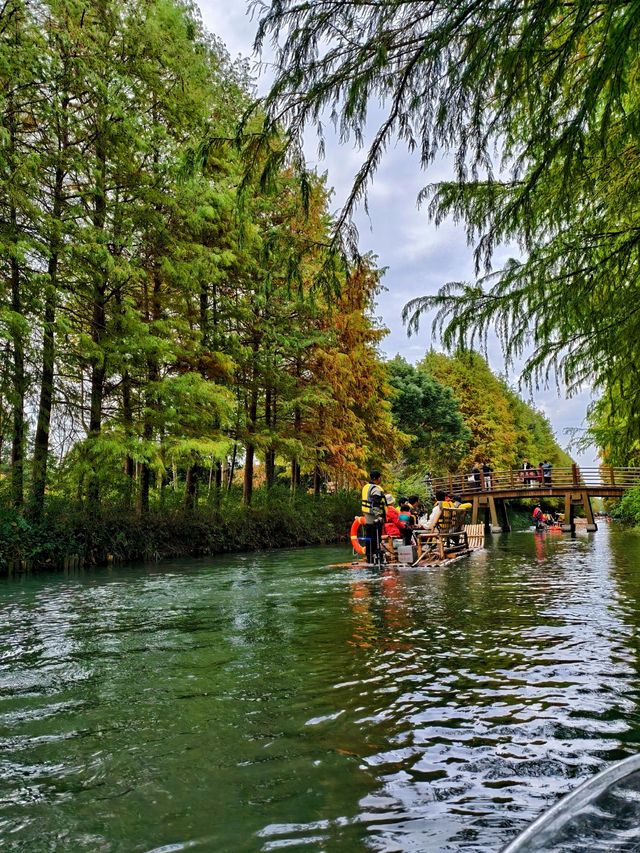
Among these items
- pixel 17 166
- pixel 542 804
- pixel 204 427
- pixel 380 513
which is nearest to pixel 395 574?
pixel 380 513

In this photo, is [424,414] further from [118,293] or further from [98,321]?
[98,321]

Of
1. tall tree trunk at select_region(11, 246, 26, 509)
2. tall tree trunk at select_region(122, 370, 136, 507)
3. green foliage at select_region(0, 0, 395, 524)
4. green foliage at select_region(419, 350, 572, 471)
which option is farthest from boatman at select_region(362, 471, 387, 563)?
green foliage at select_region(419, 350, 572, 471)

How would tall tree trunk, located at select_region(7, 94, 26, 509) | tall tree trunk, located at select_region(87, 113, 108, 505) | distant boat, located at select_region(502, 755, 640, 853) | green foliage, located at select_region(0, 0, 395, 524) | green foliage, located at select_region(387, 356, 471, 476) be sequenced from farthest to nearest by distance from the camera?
1. green foliage, located at select_region(387, 356, 471, 476)
2. tall tree trunk, located at select_region(87, 113, 108, 505)
3. green foliage, located at select_region(0, 0, 395, 524)
4. tall tree trunk, located at select_region(7, 94, 26, 509)
5. distant boat, located at select_region(502, 755, 640, 853)

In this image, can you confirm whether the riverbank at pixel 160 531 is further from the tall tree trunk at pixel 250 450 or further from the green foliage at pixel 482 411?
the green foliage at pixel 482 411

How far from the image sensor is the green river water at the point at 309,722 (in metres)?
2.87

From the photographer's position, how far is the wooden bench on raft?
51.0 feet

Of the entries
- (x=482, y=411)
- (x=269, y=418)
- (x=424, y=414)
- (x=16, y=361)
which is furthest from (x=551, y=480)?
(x=16, y=361)

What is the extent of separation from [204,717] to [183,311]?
17.8 m

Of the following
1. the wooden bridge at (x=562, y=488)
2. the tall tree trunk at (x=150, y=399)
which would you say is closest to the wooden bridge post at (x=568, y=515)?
the wooden bridge at (x=562, y=488)

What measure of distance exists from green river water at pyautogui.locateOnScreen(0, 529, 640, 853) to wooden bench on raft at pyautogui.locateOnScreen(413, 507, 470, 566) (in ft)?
21.5

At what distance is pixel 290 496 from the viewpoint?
29203 mm

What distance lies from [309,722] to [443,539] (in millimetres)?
12228

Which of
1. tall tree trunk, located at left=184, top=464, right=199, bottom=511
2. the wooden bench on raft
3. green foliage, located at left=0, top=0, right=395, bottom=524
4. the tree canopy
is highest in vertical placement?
green foliage, located at left=0, top=0, right=395, bottom=524

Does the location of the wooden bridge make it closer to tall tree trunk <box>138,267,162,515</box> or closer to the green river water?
tall tree trunk <box>138,267,162,515</box>
